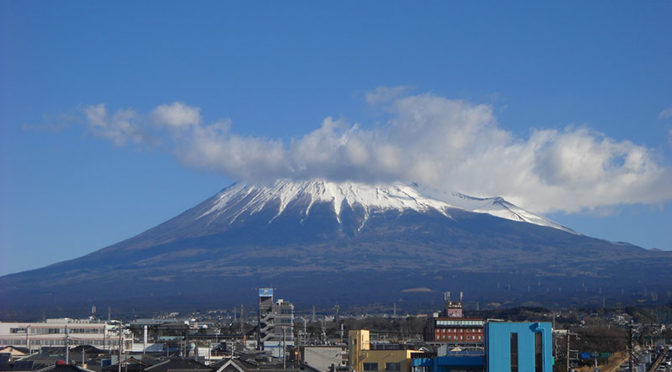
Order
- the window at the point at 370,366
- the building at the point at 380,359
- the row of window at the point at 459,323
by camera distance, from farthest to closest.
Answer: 1. the row of window at the point at 459,323
2. the window at the point at 370,366
3. the building at the point at 380,359

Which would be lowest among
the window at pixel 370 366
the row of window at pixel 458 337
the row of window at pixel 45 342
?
the row of window at pixel 458 337

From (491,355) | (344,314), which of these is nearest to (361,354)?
(491,355)

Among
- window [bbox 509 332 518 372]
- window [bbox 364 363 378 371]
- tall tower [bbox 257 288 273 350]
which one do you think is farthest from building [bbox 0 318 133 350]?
window [bbox 509 332 518 372]

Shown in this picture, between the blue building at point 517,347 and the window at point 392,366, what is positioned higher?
the blue building at point 517,347

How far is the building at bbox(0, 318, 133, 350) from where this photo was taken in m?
84.6

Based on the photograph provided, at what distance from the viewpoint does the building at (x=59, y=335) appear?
277ft

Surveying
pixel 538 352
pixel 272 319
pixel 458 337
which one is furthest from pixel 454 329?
pixel 538 352

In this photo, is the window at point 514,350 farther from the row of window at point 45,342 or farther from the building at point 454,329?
the building at point 454,329

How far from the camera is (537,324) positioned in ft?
136

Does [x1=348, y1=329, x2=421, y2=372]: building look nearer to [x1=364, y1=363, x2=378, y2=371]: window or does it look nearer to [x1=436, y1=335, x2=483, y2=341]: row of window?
[x1=364, y1=363, x2=378, y2=371]: window

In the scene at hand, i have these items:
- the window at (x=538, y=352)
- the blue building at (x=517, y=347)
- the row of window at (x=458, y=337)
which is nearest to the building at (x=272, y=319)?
the row of window at (x=458, y=337)

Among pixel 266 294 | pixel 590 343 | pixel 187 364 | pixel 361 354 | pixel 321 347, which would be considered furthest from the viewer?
pixel 266 294

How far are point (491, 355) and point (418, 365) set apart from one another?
4.09m

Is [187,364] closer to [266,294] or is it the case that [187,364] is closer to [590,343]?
[590,343]
